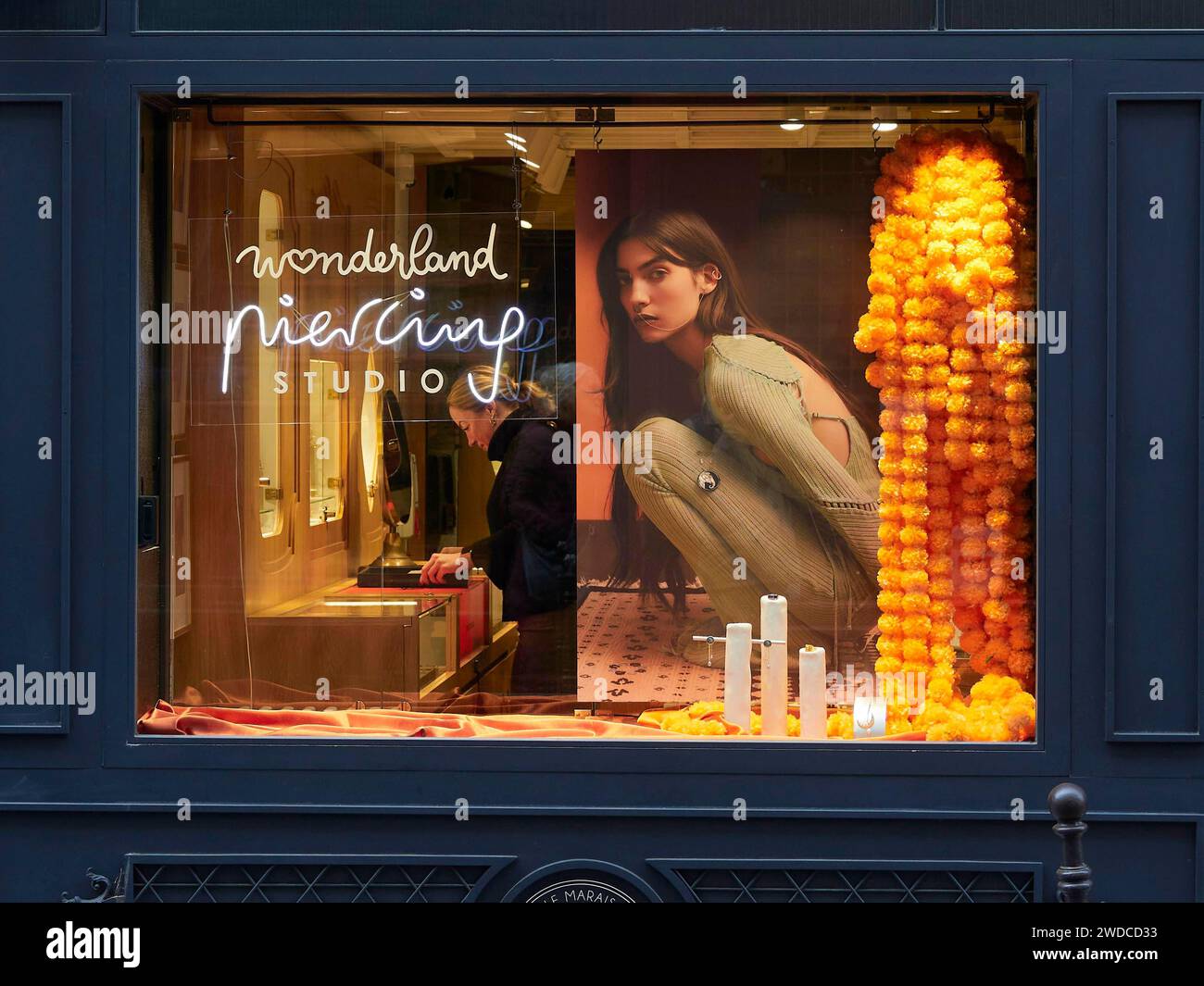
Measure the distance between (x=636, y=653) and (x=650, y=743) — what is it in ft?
1.42

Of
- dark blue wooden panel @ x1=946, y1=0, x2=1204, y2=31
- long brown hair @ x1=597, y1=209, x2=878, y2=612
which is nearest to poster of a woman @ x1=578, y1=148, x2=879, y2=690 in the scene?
long brown hair @ x1=597, y1=209, x2=878, y2=612

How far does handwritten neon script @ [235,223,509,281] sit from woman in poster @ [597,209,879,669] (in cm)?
46

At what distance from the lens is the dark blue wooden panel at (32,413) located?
4469mm

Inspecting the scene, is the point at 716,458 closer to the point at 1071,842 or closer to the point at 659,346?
the point at 659,346

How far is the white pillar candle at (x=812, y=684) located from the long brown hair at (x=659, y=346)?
1.72 ft

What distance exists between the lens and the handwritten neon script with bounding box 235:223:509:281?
4.74 metres

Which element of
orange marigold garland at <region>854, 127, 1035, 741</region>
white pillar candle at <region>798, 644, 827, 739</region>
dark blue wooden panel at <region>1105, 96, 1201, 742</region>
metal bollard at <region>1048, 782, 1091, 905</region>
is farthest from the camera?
white pillar candle at <region>798, 644, 827, 739</region>

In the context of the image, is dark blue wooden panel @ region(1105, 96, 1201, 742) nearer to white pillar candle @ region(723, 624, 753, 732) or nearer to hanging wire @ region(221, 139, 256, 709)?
white pillar candle @ region(723, 624, 753, 732)

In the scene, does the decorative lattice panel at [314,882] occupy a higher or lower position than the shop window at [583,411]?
lower

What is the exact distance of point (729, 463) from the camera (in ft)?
15.7

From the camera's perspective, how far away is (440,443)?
4.77 meters

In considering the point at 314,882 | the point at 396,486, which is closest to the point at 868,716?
the point at 396,486

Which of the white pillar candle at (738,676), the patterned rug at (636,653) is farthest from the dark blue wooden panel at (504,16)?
the white pillar candle at (738,676)

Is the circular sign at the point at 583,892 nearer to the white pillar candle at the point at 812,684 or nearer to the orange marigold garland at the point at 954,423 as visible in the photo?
the white pillar candle at the point at 812,684
